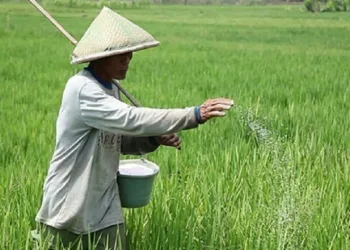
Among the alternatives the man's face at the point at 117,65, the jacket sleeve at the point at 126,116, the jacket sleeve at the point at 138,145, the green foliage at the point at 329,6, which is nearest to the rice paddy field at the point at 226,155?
the jacket sleeve at the point at 138,145

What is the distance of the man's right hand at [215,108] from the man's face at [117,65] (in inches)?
11.4

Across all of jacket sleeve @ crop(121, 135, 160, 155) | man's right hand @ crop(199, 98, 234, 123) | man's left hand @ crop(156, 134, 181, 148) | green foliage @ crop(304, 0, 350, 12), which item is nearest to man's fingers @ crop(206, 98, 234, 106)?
man's right hand @ crop(199, 98, 234, 123)

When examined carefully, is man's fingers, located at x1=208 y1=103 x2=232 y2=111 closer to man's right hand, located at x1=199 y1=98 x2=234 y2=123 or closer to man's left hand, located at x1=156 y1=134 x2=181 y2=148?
man's right hand, located at x1=199 y1=98 x2=234 y2=123

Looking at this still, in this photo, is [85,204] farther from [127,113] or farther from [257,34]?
[257,34]

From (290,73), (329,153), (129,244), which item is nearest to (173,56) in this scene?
(290,73)

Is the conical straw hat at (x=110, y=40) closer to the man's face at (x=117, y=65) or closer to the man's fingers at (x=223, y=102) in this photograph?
the man's face at (x=117, y=65)

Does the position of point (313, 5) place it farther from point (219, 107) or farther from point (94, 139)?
point (219, 107)

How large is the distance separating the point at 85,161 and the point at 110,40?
0.33 meters

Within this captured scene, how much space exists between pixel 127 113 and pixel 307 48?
10697 mm

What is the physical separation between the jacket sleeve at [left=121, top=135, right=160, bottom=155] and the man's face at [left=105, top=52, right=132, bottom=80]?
0.25m

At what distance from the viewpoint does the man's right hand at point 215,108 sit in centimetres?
160

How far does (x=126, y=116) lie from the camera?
1701mm

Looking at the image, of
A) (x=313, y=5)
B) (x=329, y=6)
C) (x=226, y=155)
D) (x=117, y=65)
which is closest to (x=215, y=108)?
(x=117, y=65)

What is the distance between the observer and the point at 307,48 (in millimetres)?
12031
